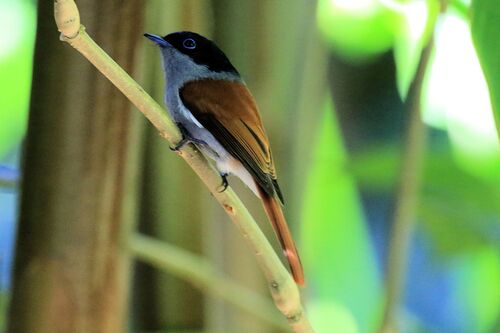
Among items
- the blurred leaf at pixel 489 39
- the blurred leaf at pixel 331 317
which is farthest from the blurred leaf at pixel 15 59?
the blurred leaf at pixel 489 39

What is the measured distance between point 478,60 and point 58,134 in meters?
0.65

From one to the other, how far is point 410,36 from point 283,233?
46 centimetres

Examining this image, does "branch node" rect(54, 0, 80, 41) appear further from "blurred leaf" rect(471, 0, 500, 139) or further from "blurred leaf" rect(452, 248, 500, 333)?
"blurred leaf" rect(452, 248, 500, 333)

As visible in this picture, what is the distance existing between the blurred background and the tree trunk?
0.17m

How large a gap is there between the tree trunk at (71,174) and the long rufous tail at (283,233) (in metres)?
0.19

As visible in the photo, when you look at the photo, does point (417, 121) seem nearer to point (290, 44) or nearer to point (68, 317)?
point (290, 44)

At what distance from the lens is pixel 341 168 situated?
117cm

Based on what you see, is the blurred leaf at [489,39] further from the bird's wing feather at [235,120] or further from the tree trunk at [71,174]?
the tree trunk at [71,174]

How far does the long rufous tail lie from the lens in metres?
0.87

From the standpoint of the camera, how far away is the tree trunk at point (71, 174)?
2.71 feet

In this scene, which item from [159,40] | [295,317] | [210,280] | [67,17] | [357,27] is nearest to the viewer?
[67,17]

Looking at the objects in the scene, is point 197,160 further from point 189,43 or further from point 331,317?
point 331,317

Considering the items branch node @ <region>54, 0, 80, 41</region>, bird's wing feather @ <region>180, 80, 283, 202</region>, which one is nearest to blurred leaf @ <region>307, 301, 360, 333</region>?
bird's wing feather @ <region>180, 80, 283, 202</region>

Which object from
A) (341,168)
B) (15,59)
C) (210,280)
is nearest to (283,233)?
(210,280)
